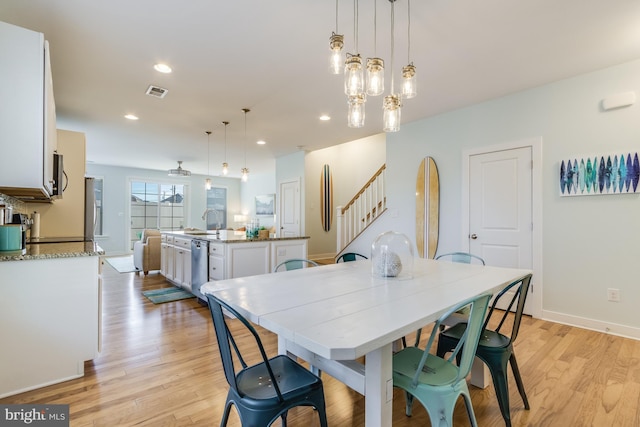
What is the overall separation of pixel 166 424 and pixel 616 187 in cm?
414

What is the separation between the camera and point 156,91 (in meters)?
3.49

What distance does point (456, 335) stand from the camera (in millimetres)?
1848

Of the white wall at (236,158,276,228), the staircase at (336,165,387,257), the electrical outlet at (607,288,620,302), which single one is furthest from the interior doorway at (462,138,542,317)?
the white wall at (236,158,276,228)

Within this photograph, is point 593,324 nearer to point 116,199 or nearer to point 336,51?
point 336,51

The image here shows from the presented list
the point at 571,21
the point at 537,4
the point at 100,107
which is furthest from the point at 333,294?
the point at 100,107

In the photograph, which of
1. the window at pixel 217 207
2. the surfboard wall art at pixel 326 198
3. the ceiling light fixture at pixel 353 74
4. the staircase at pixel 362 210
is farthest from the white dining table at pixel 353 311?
the window at pixel 217 207

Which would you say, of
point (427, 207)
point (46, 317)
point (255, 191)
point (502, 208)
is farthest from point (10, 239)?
point (255, 191)

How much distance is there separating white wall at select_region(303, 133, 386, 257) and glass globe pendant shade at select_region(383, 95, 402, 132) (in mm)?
4728

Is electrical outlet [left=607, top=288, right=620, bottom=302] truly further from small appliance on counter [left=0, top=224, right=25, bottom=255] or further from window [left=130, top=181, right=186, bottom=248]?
window [left=130, top=181, right=186, bottom=248]

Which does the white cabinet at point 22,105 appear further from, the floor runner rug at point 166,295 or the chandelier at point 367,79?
the floor runner rug at point 166,295

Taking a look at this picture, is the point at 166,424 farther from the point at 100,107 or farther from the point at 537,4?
the point at 100,107

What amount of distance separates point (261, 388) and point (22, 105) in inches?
86.5

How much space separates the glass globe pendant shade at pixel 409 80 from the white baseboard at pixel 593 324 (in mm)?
3018

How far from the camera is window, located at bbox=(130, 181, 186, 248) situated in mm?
8961
